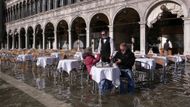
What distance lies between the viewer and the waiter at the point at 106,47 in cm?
944

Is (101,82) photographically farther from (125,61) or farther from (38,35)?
(38,35)

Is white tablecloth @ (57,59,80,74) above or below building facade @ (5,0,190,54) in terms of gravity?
below

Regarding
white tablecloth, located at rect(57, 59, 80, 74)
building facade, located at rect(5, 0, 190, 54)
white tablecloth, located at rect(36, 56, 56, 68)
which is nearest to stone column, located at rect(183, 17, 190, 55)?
building facade, located at rect(5, 0, 190, 54)

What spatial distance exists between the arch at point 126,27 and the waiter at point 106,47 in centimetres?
1497

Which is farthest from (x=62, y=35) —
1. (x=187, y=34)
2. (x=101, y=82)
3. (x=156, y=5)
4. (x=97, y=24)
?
(x=101, y=82)

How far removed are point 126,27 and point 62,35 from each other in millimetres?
13513

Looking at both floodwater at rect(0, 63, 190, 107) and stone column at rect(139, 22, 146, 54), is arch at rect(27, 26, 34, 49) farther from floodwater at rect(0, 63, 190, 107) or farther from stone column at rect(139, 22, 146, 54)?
floodwater at rect(0, 63, 190, 107)

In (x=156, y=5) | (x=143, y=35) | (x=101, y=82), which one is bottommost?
(x=101, y=82)

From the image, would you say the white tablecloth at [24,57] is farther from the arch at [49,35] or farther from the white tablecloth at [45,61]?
the arch at [49,35]

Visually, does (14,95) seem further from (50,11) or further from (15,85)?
(50,11)

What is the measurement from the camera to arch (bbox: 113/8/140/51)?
25.5 meters

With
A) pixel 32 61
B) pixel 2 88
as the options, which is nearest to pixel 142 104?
pixel 2 88

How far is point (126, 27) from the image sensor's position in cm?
2773

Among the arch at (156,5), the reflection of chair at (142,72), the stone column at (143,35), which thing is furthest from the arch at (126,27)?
the reflection of chair at (142,72)
